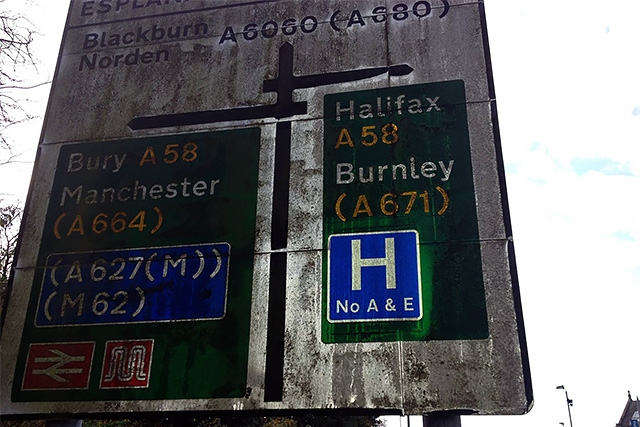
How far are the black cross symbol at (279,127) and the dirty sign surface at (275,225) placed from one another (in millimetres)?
16

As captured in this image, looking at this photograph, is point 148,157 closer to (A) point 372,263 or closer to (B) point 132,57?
(B) point 132,57

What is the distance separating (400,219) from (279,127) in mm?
1476

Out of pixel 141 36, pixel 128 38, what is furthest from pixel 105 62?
pixel 141 36

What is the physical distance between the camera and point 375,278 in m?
4.38

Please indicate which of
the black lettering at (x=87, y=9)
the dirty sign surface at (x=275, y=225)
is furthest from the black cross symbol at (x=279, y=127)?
the black lettering at (x=87, y=9)

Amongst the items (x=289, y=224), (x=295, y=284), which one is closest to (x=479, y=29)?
(x=289, y=224)

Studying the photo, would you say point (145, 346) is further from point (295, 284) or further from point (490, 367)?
point (490, 367)

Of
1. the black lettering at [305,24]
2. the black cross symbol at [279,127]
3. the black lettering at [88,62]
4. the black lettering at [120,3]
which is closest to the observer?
the black cross symbol at [279,127]

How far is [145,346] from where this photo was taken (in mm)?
4578

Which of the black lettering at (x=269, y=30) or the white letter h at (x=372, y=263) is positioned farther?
the black lettering at (x=269, y=30)

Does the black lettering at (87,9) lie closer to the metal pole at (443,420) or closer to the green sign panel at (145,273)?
the green sign panel at (145,273)

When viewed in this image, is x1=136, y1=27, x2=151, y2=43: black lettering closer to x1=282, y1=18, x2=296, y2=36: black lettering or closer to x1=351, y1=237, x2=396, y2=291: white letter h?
x1=282, y1=18, x2=296, y2=36: black lettering

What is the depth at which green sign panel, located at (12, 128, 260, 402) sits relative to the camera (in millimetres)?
4469

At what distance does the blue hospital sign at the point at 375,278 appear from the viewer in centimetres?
430
